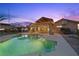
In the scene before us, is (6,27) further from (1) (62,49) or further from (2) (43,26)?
(1) (62,49)

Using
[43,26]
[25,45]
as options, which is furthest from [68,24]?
[25,45]

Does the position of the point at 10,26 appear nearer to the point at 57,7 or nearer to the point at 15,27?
the point at 15,27

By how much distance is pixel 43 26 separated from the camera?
73.1 inches

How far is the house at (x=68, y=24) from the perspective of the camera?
71.9 inches

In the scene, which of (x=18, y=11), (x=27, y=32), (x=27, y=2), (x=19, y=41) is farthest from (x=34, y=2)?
(x=19, y=41)

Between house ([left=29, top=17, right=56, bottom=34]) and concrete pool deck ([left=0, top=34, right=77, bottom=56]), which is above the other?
house ([left=29, top=17, right=56, bottom=34])

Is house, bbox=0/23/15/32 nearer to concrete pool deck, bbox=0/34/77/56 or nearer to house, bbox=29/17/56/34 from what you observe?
house, bbox=29/17/56/34

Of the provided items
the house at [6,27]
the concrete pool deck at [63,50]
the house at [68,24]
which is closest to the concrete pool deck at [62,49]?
the concrete pool deck at [63,50]

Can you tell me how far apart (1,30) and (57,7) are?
77cm

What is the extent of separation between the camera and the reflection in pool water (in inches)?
72.4

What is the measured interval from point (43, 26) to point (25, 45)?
13.0 inches

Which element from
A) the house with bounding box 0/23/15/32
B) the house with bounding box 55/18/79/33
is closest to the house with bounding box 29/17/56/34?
the house with bounding box 55/18/79/33

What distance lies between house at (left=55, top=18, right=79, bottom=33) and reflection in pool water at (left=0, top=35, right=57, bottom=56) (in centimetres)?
22

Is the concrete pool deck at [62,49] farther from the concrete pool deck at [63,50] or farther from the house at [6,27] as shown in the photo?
the house at [6,27]
